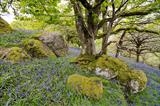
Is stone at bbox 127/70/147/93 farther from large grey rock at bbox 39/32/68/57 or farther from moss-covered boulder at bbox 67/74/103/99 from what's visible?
large grey rock at bbox 39/32/68/57

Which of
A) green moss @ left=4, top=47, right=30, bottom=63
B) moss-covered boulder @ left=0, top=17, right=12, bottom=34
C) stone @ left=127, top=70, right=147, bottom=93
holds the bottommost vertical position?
stone @ left=127, top=70, right=147, bottom=93

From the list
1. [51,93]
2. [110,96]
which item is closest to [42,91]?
[51,93]

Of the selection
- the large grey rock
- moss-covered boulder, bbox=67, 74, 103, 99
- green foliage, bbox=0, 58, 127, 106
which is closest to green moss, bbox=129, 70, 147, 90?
green foliage, bbox=0, 58, 127, 106

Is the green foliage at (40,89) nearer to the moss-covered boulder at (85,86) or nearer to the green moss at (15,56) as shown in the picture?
the moss-covered boulder at (85,86)

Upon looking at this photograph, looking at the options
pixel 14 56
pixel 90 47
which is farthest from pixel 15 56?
pixel 90 47

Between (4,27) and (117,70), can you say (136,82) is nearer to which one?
(117,70)

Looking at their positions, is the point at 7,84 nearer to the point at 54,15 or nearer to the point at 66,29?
the point at 54,15

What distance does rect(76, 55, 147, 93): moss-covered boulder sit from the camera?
30.2 ft

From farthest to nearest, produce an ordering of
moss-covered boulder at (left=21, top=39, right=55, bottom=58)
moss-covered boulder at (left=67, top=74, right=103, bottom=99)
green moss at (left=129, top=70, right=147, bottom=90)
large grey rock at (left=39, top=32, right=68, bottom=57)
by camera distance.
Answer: large grey rock at (left=39, top=32, right=68, bottom=57) → moss-covered boulder at (left=21, top=39, right=55, bottom=58) → green moss at (left=129, top=70, right=147, bottom=90) → moss-covered boulder at (left=67, top=74, right=103, bottom=99)

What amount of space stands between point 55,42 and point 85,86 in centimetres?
540

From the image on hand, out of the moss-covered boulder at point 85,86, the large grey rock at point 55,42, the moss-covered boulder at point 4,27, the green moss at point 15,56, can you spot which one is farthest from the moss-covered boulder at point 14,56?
the moss-covered boulder at point 4,27

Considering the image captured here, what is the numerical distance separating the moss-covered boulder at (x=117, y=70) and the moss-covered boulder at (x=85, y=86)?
2086 millimetres

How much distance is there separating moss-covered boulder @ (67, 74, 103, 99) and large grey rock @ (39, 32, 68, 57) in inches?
191

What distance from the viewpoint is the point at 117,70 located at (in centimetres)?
939
